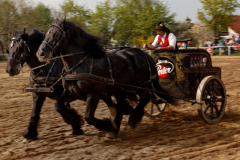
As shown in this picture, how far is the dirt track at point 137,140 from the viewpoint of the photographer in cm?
392

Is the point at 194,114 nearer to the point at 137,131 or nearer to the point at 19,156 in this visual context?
the point at 137,131

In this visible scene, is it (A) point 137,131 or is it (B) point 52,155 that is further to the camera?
(A) point 137,131

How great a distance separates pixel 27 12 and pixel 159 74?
115 ft

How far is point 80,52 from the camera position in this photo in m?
4.33

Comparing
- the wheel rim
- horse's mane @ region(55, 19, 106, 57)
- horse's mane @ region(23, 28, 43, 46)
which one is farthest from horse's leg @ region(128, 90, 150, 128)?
horse's mane @ region(23, 28, 43, 46)

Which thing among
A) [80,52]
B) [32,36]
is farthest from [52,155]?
[32,36]

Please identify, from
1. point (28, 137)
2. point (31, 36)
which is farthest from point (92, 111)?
point (31, 36)

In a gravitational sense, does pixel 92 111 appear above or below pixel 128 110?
above

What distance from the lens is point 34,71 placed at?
16.2ft

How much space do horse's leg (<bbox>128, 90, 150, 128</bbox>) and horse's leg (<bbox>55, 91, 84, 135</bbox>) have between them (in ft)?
3.09

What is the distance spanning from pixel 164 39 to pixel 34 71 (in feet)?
8.77

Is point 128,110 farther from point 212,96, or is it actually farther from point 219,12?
point 219,12

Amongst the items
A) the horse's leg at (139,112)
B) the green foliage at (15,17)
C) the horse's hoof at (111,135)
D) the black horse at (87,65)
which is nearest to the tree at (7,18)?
the green foliage at (15,17)

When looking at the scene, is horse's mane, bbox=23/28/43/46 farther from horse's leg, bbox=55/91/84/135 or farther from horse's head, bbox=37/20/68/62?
horse's leg, bbox=55/91/84/135
